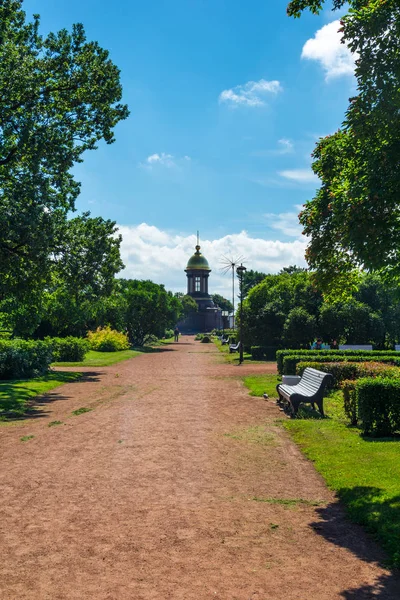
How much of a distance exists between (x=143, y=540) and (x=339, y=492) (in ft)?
9.28

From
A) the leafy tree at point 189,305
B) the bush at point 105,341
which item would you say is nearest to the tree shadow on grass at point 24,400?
the bush at point 105,341

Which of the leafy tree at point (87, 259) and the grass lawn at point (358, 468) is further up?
the leafy tree at point (87, 259)

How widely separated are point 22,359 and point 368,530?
1824 cm

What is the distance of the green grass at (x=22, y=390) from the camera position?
1399 centimetres

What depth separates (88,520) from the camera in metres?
6.05

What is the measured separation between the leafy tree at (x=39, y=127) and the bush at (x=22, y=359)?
7.09 feet

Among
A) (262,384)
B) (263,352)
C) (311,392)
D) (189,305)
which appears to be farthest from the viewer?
(189,305)

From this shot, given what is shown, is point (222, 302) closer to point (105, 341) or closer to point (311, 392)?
point (105, 341)

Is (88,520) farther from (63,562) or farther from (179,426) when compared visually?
(179,426)

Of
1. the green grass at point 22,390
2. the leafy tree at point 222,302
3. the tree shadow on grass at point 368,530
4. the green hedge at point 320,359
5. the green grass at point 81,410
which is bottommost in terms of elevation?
the tree shadow on grass at point 368,530

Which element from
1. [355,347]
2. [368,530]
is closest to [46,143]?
[368,530]

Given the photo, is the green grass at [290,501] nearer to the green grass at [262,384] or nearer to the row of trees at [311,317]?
the green grass at [262,384]

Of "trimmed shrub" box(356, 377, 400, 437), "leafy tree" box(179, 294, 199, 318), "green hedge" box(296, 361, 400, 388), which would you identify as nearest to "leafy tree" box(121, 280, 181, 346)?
"green hedge" box(296, 361, 400, 388)

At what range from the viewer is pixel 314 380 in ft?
45.0
